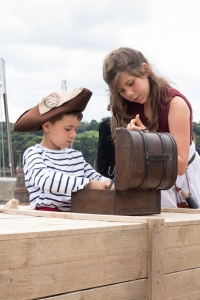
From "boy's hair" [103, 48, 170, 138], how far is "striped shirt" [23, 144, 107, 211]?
1.49 feet

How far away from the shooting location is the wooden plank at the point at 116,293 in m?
2.11

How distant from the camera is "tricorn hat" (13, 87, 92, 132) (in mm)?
3555

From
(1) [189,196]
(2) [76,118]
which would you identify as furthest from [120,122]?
(1) [189,196]

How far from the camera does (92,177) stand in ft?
12.5

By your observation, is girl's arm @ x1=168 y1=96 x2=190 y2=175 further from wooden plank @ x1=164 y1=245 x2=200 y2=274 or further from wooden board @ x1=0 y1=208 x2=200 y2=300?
wooden plank @ x1=164 y1=245 x2=200 y2=274

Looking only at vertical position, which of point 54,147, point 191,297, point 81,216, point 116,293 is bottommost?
point 191,297

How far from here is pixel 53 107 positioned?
3.56 m

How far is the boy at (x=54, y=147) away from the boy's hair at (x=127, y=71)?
201mm

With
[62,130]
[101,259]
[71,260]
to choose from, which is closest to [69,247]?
[71,260]

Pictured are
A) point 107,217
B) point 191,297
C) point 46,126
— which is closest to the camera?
Answer: point 107,217

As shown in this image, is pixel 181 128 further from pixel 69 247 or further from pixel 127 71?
pixel 69 247

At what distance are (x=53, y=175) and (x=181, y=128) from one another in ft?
3.02

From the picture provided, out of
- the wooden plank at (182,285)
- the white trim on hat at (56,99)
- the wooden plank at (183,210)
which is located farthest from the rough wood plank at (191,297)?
the white trim on hat at (56,99)

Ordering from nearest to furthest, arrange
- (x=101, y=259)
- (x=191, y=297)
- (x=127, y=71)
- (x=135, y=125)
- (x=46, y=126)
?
(x=101, y=259)
(x=191, y=297)
(x=135, y=125)
(x=127, y=71)
(x=46, y=126)
